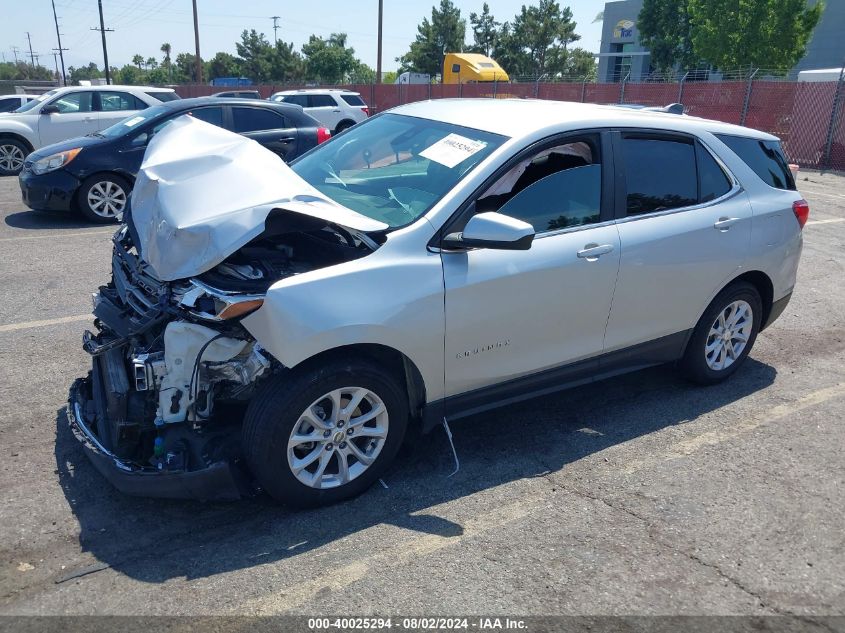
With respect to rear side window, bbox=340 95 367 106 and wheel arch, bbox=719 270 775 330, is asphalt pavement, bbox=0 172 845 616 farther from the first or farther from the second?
rear side window, bbox=340 95 367 106

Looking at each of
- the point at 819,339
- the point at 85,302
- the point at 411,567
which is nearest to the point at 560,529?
the point at 411,567

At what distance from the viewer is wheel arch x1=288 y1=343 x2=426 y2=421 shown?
324 centimetres

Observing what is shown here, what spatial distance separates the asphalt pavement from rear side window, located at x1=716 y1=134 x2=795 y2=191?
152 centimetres

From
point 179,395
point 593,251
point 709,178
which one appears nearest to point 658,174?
point 709,178

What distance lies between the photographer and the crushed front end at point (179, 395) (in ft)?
10.3

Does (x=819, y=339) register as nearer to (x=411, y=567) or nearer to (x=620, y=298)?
(x=620, y=298)

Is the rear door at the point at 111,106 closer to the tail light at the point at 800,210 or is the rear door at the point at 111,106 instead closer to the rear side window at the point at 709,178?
the rear side window at the point at 709,178

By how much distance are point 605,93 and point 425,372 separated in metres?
25.2

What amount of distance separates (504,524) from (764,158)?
3359mm

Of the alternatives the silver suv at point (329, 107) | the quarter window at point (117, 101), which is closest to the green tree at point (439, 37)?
the silver suv at point (329, 107)

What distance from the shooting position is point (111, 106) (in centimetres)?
1349

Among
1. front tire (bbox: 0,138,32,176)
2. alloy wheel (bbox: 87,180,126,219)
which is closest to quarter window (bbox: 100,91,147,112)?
front tire (bbox: 0,138,32,176)

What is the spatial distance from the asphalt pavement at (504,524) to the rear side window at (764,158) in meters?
1.52

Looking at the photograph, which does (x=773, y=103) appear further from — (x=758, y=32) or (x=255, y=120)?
(x=255, y=120)
